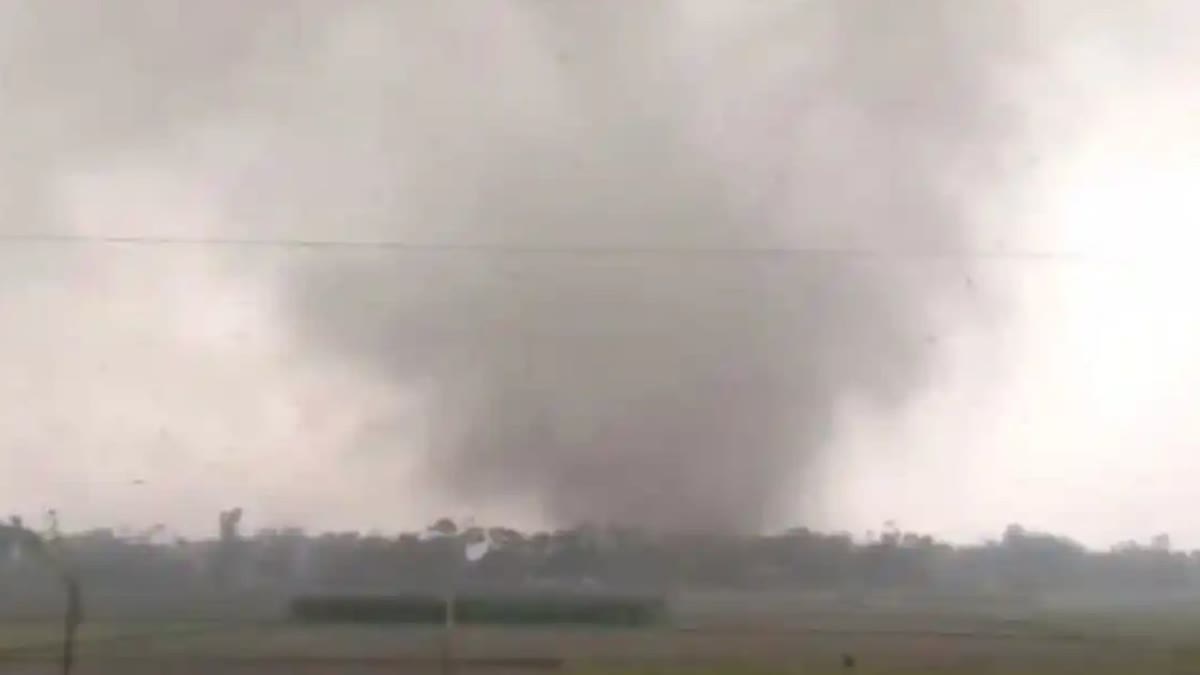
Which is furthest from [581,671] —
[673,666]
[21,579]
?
[21,579]

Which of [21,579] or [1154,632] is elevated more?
[21,579]

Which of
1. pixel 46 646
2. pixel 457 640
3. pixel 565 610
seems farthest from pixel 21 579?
pixel 565 610

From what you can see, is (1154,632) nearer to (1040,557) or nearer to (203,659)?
(1040,557)

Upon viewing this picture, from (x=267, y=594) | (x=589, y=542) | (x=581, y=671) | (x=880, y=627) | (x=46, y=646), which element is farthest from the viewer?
(x=589, y=542)

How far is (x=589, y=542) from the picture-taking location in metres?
18.8

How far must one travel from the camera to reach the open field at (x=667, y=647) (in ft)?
44.5

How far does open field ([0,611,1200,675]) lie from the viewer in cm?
1358

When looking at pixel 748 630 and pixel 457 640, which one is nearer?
pixel 457 640

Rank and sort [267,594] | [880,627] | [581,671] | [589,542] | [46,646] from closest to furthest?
[581,671] → [46,646] → [267,594] → [880,627] → [589,542]

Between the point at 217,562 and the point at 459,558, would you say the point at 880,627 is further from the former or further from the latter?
the point at 217,562

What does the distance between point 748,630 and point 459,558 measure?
394 centimetres

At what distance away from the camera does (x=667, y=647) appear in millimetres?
15344

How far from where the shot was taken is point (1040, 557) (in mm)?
17703

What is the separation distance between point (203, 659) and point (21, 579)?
279 cm
